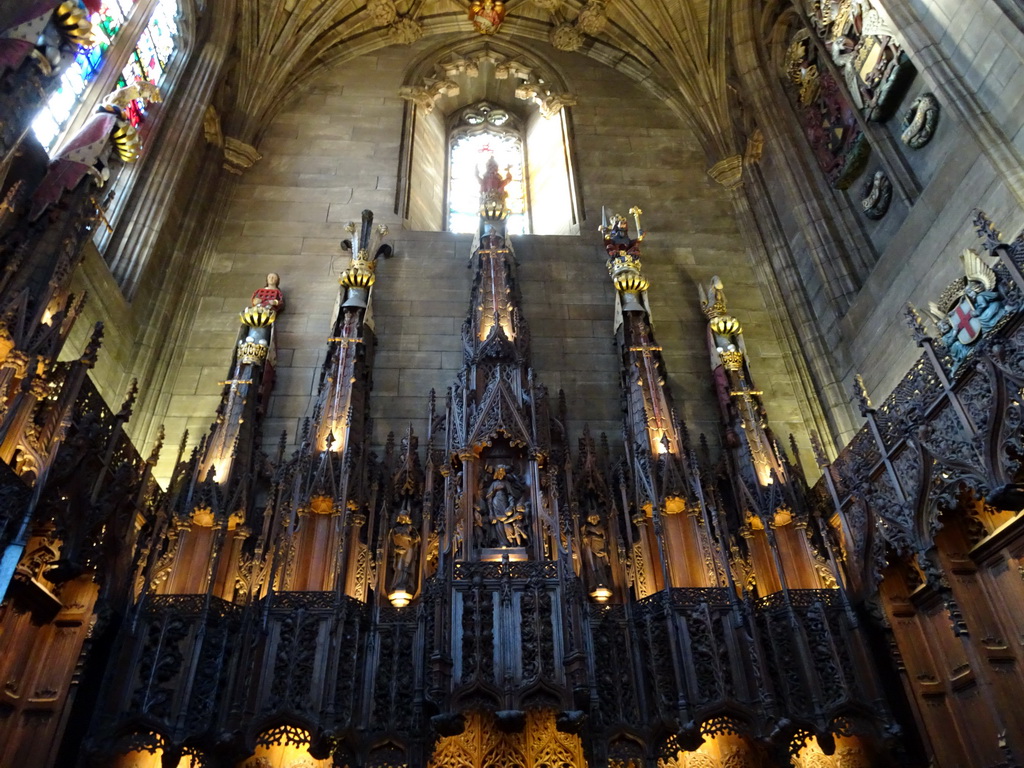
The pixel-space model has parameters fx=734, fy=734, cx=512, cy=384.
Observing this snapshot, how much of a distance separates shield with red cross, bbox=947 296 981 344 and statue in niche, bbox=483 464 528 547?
544 cm

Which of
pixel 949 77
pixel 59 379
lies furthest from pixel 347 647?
pixel 949 77

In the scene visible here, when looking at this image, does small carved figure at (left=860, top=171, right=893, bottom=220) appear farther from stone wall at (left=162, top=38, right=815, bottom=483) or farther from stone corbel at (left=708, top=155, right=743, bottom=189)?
stone corbel at (left=708, top=155, right=743, bottom=189)

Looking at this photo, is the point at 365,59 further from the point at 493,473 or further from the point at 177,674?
the point at 177,674

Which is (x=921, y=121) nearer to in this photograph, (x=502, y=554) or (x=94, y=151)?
(x=502, y=554)

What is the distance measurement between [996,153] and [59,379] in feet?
35.8

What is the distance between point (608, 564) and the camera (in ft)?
31.6

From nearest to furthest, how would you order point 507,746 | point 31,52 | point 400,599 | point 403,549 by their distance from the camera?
1. point 507,746
2. point 31,52
3. point 400,599
4. point 403,549

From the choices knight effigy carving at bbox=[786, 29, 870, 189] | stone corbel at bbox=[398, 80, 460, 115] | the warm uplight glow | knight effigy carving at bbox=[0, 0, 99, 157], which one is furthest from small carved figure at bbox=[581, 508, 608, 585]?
stone corbel at bbox=[398, 80, 460, 115]

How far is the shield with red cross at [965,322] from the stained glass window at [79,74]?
11.0 metres

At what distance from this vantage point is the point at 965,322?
8.33 m

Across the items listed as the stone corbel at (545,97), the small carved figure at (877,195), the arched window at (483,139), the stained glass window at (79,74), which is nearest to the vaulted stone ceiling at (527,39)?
the arched window at (483,139)

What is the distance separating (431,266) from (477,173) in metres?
3.63

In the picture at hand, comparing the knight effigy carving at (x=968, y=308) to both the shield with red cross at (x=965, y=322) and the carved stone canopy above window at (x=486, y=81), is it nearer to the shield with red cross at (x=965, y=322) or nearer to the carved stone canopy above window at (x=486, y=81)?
the shield with red cross at (x=965, y=322)

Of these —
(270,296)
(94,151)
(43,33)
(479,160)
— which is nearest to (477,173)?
(479,160)
